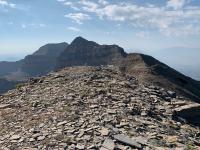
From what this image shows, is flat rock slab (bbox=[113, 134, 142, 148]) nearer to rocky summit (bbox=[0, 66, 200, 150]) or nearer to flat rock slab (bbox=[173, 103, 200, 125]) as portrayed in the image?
rocky summit (bbox=[0, 66, 200, 150])

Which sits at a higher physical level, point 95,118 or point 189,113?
point 95,118

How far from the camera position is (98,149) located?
52.3 feet

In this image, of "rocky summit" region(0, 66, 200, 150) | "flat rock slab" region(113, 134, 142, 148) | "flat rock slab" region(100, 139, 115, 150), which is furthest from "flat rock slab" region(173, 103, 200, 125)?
"flat rock slab" region(100, 139, 115, 150)

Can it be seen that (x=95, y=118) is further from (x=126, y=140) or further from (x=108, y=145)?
(x=108, y=145)

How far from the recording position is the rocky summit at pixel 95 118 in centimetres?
1689

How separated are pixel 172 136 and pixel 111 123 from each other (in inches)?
123

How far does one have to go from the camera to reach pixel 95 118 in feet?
63.9

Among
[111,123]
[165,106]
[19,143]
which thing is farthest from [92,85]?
[19,143]

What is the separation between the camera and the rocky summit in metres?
16.9

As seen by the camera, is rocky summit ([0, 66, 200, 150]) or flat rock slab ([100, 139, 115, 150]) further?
rocky summit ([0, 66, 200, 150])

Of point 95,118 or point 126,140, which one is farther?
point 95,118

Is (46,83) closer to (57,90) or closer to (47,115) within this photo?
(57,90)

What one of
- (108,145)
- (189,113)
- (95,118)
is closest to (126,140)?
(108,145)

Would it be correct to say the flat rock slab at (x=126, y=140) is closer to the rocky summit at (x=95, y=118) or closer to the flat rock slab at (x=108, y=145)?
the rocky summit at (x=95, y=118)
